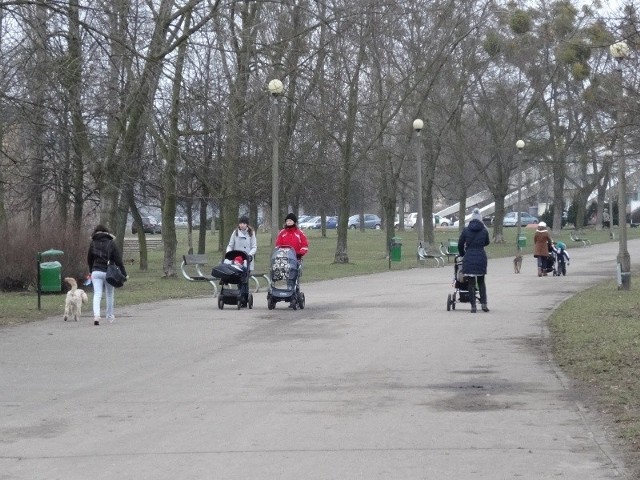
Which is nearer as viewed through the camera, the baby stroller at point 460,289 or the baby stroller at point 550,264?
the baby stroller at point 460,289

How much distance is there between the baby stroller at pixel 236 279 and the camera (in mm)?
21594

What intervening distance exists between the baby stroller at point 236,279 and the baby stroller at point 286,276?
549 mm

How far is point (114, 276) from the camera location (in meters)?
19.5

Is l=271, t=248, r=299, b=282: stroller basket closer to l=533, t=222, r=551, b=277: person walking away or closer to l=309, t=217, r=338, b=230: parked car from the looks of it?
l=533, t=222, r=551, b=277: person walking away

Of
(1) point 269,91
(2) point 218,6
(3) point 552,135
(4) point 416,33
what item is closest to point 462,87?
(4) point 416,33

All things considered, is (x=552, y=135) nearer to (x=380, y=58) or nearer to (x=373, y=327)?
(x=380, y=58)

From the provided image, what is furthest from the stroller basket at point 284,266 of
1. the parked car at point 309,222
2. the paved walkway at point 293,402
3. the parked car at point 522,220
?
the parked car at point 309,222

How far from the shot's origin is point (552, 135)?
214ft

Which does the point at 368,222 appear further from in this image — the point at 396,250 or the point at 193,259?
the point at 193,259

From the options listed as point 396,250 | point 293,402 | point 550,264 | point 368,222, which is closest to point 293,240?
point 293,402

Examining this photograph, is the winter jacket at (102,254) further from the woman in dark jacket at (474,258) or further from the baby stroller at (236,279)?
the woman in dark jacket at (474,258)

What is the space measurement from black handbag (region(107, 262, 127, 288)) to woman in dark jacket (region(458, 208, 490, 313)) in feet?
20.0

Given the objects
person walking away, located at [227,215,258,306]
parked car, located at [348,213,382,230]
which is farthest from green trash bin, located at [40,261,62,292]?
parked car, located at [348,213,382,230]

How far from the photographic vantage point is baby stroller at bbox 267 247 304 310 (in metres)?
21.5
